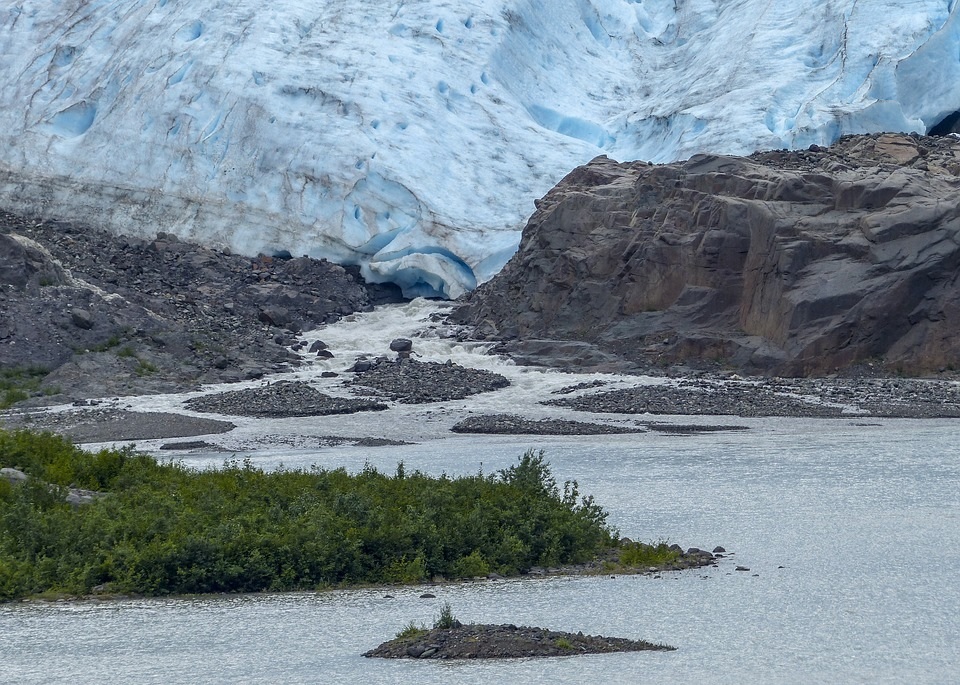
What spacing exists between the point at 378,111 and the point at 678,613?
27.4m

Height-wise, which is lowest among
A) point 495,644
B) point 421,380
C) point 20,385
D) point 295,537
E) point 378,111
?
point 495,644

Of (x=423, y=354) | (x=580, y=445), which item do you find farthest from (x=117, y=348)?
(x=580, y=445)

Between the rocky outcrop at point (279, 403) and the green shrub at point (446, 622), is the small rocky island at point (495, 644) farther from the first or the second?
the rocky outcrop at point (279, 403)

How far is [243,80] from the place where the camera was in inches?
1405

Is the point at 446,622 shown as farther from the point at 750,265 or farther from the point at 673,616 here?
the point at 750,265

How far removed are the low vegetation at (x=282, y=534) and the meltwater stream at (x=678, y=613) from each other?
0.32 m

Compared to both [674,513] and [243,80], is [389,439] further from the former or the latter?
[243,80]

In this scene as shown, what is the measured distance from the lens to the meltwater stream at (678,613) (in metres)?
8.12

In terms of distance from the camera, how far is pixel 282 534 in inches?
431

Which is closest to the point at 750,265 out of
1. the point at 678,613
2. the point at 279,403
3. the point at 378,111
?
the point at 279,403

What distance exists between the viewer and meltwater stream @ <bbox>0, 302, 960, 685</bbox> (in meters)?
8.12

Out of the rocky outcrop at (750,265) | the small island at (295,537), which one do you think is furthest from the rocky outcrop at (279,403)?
the small island at (295,537)

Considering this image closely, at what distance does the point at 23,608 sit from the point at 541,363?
19.2m

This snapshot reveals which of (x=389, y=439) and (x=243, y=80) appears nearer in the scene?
(x=389, y=439)
